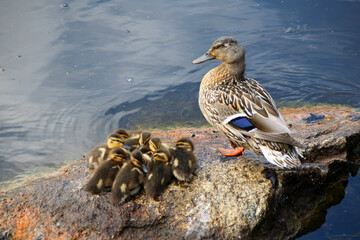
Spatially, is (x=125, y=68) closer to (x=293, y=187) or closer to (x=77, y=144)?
(x=77, y=144)

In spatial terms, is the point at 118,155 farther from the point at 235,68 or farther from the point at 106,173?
the point at 235,68

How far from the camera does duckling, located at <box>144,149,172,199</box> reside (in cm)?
319

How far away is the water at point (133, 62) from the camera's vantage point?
5.76 meters

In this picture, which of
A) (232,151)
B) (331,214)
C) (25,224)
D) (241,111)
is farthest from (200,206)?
(25,224)

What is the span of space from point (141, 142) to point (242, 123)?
1012mm

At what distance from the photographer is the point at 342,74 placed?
6527 mm

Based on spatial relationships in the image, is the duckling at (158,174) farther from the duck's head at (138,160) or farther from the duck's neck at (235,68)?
the duck's neck at (235,68)

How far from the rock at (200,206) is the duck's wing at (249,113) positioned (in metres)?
0.39

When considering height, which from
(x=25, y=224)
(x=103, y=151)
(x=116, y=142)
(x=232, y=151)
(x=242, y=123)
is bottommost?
(x=25, y=224)

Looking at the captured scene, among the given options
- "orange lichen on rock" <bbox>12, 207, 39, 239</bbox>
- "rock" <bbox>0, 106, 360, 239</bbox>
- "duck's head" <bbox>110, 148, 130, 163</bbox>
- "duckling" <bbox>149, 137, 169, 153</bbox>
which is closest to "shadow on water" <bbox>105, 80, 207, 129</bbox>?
"rock" <bbox>0, 106, 360, 239</bbox>

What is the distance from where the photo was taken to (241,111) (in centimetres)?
348

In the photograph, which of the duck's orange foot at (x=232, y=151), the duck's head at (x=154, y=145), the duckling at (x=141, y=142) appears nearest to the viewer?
the duck's head at (x=154, y=145)

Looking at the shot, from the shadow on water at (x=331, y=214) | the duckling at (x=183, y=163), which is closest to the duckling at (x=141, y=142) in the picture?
the duckling at (x=183, y=163)

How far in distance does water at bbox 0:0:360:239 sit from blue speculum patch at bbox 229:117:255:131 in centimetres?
229
